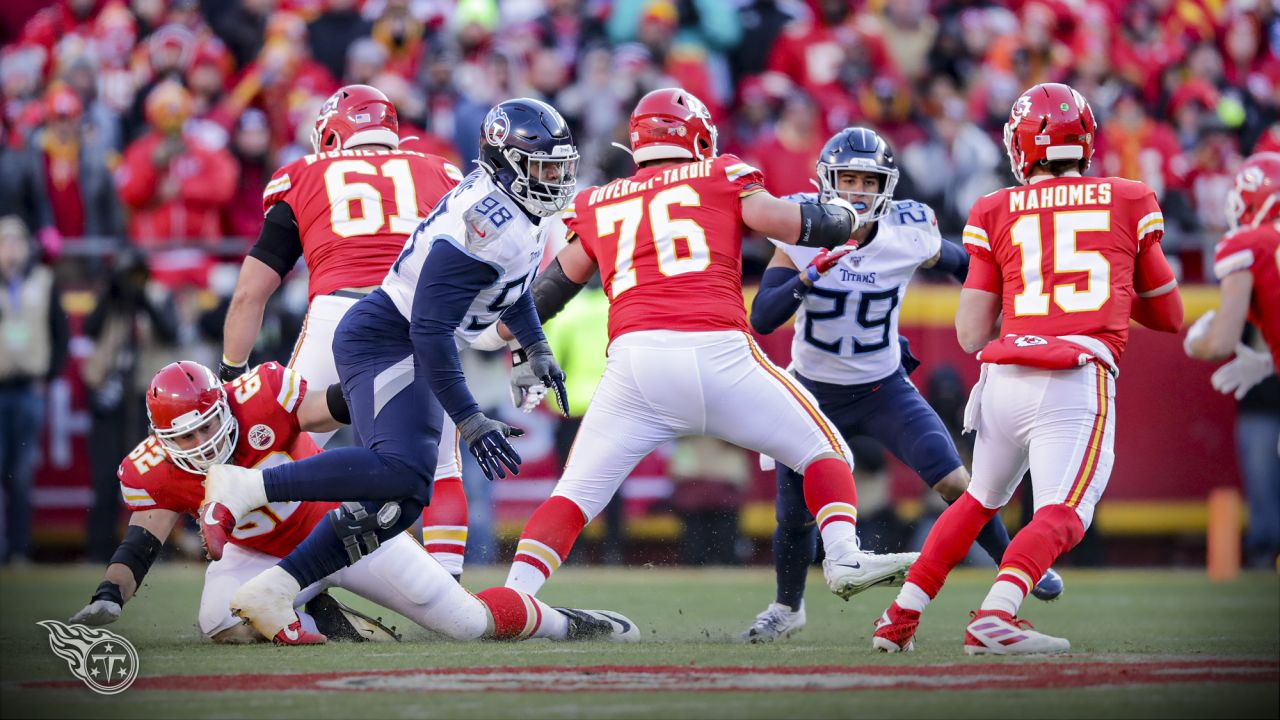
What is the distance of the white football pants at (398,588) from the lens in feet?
19.9

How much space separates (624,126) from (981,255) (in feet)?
20.1

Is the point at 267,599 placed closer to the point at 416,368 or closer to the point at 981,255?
the point at 416,368

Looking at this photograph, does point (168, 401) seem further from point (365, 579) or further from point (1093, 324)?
point (1093, 324)

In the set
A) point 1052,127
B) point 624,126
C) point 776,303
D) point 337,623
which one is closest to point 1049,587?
point 776,303

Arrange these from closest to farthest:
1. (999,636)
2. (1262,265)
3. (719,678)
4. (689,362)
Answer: (719,678)
(999,636)
(689,362)
(1262,265)

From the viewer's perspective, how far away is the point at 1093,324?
5789mm

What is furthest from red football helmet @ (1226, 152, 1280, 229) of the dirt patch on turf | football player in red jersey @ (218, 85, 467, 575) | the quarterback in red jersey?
football player in red jersey @ (218, 85, 467, 575)

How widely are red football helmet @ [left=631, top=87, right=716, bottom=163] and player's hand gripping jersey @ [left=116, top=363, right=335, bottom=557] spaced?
1559mm

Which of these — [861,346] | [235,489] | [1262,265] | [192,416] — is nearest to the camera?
[235,489]

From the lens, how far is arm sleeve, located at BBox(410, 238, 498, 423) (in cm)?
A: 584

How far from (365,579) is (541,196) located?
1.50 metres

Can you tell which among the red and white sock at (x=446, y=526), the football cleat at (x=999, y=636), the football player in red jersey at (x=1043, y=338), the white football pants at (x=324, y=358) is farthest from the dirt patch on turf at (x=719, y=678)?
the white football pants at (x=324, y=358)

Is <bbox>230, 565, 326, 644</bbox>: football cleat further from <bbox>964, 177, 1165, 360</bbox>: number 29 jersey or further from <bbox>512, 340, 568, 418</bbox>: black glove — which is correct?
<bbox>964, 177, 1165, 360</bbox>: number 29 jersey

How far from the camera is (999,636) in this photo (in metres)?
5.60
